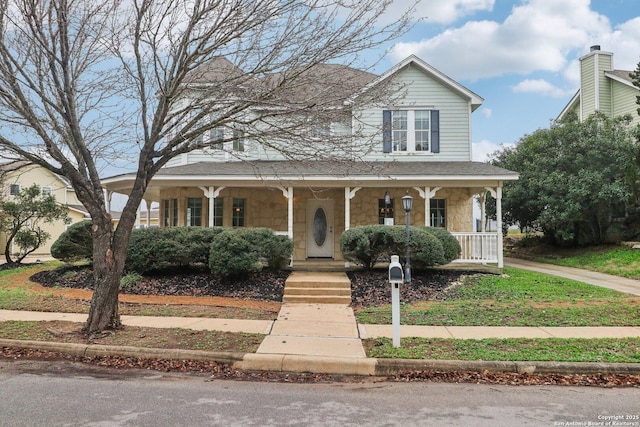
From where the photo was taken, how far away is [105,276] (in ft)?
21.3

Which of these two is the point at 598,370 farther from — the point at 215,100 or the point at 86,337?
the point at 86,337

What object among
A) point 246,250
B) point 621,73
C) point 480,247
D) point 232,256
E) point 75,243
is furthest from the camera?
point 621,73

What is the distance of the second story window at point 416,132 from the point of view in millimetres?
15023

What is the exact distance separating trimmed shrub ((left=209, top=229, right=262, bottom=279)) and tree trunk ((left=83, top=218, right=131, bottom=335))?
3890 mm

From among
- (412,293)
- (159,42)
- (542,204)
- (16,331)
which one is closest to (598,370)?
(412,293)

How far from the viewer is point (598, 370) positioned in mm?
5051

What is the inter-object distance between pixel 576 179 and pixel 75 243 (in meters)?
17.4

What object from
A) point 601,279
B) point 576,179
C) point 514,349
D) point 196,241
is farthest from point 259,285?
point 576,179

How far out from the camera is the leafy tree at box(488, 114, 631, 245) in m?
16.4

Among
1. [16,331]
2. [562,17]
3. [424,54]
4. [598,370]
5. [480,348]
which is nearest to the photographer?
[598,370]

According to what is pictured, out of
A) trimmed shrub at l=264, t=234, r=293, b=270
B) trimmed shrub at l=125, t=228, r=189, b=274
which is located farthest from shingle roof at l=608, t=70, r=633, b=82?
trimmed shrub at l=125, t=228, r=189, b=274

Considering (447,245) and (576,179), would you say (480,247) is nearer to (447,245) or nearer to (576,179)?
(447,245)

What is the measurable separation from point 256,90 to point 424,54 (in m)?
10.1

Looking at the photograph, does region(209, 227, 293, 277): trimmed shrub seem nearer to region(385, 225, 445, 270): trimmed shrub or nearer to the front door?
region(385, 225, 445, 270): trimmed shrub
